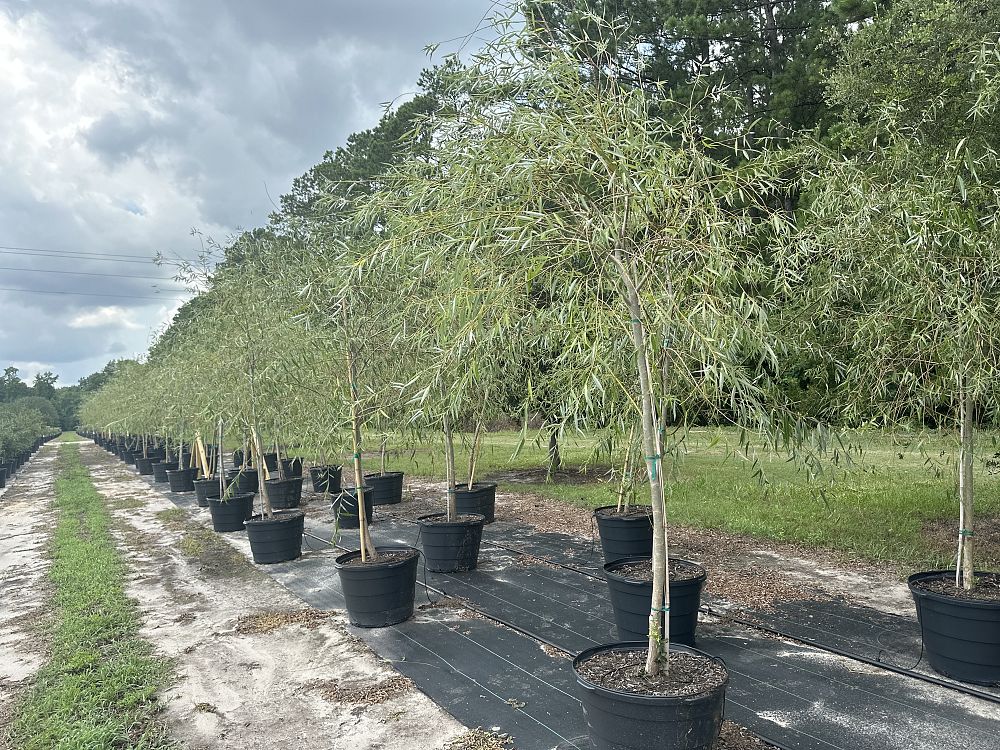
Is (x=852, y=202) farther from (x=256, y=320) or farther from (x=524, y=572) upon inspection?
(x=256, y=320)

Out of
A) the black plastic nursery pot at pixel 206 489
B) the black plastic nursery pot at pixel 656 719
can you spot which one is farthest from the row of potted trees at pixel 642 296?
the black plastic nursery pot at pixel 206 489

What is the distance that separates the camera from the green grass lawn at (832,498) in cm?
524

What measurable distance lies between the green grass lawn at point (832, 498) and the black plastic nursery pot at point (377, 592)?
4.33 ft

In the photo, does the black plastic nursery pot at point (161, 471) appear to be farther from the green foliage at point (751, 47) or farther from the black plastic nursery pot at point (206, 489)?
the green foliage at point (751, 47)

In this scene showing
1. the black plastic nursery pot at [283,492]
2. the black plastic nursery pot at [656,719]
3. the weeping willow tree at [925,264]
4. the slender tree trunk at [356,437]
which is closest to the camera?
Result: the black plastic nursery pot at [656,719]

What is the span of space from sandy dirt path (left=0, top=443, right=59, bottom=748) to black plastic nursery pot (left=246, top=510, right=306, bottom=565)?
1.73 meters

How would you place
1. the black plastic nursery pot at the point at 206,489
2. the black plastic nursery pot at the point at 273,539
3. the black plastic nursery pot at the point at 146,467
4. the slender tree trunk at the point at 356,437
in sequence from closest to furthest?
the slender tree trunk at the point at 356,437
the black plastic nursery pot at the point at 273,539
the black plastic nursery pot at the point at 206,489
the black plastic nursery pot at the point at 146,467

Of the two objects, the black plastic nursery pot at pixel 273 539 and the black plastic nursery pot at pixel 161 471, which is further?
the black plastic nursery pot at pixel 161 471

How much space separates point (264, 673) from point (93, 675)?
983 millimetres

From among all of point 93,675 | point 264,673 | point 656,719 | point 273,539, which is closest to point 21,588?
point 273,539

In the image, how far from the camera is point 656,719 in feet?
8.30

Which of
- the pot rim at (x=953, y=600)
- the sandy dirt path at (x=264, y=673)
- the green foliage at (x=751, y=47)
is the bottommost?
the sandy dirt path at (x=264, y=673)

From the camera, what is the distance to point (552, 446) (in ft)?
35.4

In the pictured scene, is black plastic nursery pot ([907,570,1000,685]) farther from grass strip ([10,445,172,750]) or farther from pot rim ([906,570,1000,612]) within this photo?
grass strip ([10,445,172,750])
